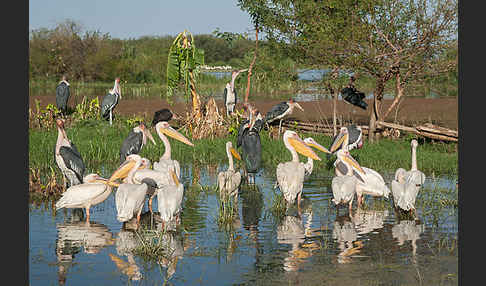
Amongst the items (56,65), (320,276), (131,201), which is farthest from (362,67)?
(56,65)

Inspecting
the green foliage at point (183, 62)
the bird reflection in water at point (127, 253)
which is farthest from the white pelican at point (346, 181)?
the green foliage at point (183, 62)

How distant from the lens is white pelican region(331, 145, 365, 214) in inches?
351

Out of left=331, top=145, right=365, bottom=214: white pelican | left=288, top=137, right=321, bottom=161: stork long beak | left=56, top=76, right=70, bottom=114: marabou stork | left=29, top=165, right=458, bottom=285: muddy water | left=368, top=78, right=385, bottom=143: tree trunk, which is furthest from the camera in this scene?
A: left=56, top=76, right=70, bottom=114: marabou stork

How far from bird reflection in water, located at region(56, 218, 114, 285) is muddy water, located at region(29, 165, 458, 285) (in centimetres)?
1

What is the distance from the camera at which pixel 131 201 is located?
8.07m

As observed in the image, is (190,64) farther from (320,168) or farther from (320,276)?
(320,276)

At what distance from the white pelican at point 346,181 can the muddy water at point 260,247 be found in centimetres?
27

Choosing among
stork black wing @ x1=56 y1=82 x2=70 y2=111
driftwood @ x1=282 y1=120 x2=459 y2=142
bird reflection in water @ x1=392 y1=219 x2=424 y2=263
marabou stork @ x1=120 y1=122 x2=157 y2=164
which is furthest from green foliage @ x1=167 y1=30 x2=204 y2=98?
bird reflection in water @ x1=392 y1=219 x2=424 y2=263

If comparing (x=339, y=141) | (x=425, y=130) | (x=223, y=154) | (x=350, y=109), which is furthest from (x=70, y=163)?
(x=350, y=109)

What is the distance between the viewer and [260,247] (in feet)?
24.4

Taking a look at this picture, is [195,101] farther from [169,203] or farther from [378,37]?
[169,203]

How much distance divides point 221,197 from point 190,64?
26.5 ft

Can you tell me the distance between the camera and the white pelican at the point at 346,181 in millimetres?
8922

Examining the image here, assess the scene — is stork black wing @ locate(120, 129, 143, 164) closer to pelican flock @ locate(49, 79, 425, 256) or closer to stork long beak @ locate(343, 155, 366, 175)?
pelican flock @ locate(49, 79, 425, 256)
